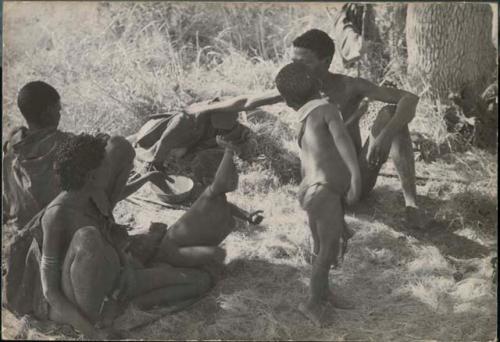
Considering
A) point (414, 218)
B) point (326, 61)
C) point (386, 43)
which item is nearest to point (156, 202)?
point (326, 61)

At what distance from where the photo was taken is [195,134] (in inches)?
147

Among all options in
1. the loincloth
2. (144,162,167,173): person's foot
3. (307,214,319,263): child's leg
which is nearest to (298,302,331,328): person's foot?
(307,214,319,263): child's leg

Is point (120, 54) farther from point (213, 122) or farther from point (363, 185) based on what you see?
point (363, 185)

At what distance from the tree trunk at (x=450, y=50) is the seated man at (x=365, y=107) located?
55 cm

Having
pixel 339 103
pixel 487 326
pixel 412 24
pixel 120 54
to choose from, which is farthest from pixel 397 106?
pixel 120 54

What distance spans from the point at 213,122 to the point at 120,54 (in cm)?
66

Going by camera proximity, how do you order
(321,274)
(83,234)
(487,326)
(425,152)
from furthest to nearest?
1. (425,152)
2. (487,326)
3. (321,274)
4. (83,234)

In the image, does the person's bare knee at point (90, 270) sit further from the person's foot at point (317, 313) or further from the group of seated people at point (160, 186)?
the person's foot at point (317, 313)

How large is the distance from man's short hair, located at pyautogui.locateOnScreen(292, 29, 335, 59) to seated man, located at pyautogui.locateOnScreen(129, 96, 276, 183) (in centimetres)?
36

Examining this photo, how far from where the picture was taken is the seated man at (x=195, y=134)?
146 inches

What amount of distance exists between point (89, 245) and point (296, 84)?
3.97 ft

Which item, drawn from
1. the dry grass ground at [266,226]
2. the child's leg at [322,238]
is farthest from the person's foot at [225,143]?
the child's leg at [322,238]

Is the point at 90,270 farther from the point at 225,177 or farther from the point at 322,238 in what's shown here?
the point at 322,238

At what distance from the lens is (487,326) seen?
12.4 ft
